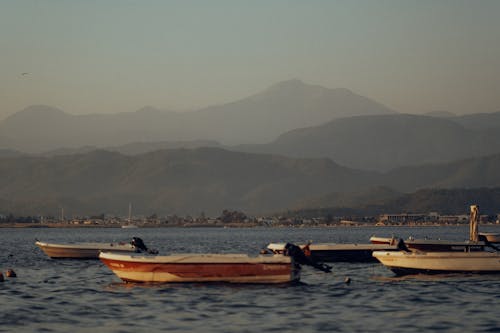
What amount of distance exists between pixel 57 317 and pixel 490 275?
29.5 meters

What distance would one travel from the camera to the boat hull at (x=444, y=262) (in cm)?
5719

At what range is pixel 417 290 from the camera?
5094 cm

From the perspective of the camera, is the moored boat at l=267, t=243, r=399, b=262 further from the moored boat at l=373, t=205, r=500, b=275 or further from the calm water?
the moored boat at l=373, t=205, r=500, b=275

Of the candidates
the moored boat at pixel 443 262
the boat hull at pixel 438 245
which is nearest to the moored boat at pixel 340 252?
the boat hull at pixel 438 245

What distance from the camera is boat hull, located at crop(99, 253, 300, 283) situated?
51.5m

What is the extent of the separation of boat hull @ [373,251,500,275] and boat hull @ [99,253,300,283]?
8.75m

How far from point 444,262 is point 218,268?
50.5 feet

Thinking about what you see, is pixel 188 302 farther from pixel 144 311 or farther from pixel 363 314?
pixel 363 314

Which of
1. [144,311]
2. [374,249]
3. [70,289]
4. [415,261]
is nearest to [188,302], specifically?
[144,311]

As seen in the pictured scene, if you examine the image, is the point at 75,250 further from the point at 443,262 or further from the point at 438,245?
the point at 443,262

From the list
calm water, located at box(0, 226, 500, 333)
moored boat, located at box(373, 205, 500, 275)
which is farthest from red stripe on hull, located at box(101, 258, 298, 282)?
moored boat, located at box(373, 205, 500, 275)

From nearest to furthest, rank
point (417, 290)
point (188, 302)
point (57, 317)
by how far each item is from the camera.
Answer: point (57, 317) < point (188, 302) < point (417, 290)

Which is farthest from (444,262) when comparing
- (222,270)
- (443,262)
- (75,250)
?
(75,250)

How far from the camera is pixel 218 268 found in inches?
2028
